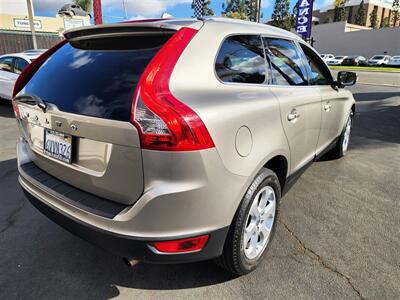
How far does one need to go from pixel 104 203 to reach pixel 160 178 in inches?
18.2

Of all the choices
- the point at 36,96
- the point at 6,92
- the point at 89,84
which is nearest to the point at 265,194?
the point at 89,84

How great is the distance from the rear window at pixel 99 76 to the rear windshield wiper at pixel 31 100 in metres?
0.04

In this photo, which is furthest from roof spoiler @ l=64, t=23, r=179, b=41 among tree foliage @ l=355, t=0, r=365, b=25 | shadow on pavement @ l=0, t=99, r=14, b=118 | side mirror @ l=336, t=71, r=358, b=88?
tree foliage @ l=355, t=0, r=365, b=25

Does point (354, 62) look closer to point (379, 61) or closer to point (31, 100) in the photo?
point (379, 61)

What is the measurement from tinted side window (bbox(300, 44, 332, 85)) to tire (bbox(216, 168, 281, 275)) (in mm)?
1513

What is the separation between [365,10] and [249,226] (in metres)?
97.9

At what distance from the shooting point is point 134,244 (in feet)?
6.17

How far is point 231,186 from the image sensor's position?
1976mm

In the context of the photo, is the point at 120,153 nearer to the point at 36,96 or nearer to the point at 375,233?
the point at 36,96

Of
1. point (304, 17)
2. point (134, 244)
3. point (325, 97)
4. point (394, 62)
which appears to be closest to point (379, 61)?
point (394, 62)

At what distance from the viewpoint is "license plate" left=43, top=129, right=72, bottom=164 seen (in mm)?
2117

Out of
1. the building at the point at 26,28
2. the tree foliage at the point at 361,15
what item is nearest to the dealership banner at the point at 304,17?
the building at the point at 26,28

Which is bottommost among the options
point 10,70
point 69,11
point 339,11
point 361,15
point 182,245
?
point 182,245

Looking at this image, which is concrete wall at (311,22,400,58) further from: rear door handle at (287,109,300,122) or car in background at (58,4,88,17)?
rear door handle at (287,109,300,122)
